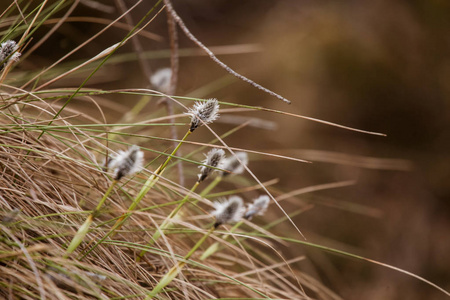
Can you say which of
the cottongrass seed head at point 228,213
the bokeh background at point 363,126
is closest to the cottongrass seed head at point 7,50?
the cottongrass seed head at point 228,213

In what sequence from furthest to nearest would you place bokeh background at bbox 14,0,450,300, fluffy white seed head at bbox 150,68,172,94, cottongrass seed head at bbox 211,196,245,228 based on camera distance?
bokeh background at bbox 14,0,450,300 → fluffy white seed head at bbox 150,68,172,94 → cottongrass seed head at bbox 211,196,245,228

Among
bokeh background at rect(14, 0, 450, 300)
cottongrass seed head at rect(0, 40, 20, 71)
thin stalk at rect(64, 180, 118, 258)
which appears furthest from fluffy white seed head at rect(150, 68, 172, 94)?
bokeh background at rect(14, 0, 450, 300)

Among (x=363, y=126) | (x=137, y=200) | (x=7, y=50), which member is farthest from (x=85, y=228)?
(x=363, y=126)

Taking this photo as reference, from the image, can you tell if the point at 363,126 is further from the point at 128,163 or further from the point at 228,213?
the point at 128,163

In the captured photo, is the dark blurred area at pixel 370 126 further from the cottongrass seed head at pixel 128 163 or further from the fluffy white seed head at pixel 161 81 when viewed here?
the cottongrass seed head at pixel 128 163

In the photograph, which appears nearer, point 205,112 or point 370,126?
point 205,112

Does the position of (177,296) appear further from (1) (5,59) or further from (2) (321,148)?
(2) (321,148)

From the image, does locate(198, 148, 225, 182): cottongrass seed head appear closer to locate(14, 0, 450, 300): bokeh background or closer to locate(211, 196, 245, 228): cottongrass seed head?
locate(211, 196, 245, 228): cottongrass seed head

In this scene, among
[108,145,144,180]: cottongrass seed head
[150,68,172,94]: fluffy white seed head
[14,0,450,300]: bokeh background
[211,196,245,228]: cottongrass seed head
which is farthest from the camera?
[14,0,450,300]: bokeh background
